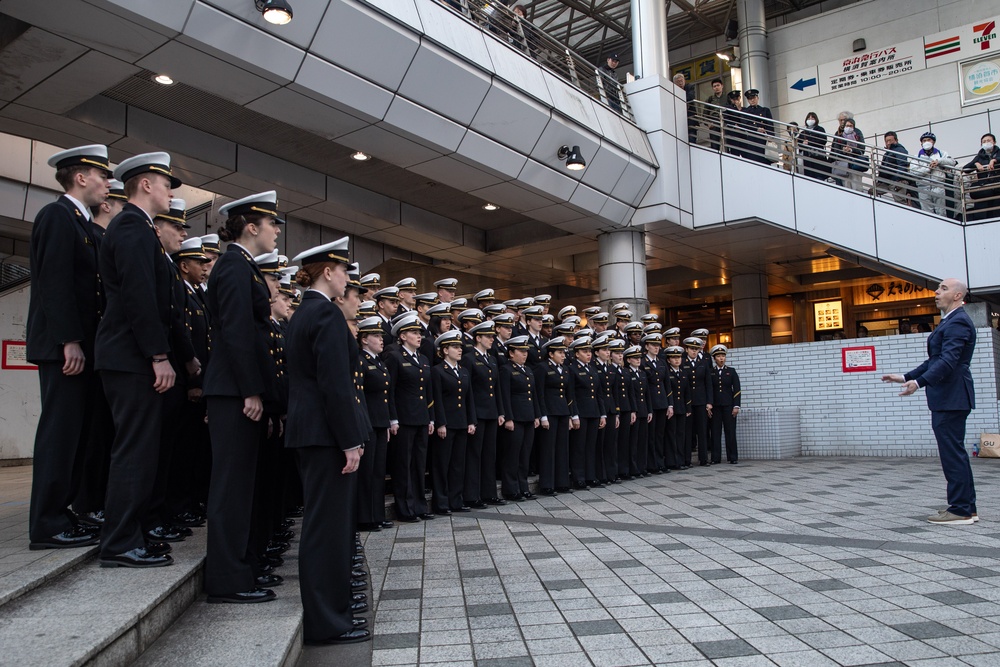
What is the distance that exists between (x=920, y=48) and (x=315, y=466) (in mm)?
20468

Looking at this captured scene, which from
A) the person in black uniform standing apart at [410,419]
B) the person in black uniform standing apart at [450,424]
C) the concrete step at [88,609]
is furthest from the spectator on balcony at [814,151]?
the concrete step at [88,609]

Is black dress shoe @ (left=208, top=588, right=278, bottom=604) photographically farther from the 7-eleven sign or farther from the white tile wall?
the 7-eleven sign

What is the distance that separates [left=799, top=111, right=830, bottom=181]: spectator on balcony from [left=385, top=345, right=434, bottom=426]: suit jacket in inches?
404

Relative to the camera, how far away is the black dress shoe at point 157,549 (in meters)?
3.70

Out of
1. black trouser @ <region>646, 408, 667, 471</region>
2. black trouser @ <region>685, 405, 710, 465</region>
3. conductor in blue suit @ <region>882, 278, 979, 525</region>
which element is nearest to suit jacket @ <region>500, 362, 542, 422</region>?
black trouser @ <region>646, 408, 667, 471</region>

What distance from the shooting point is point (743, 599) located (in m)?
4.30

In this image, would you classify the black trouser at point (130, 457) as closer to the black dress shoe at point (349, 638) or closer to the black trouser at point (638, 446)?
the black dress shoe at point (349, 638)

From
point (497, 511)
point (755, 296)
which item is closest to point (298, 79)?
point (497, 511)

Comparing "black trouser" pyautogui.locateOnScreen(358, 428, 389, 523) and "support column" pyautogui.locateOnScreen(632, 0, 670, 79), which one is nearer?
"black trouser" pyautogui.locateOnScreen(358, 428, 389, 523)

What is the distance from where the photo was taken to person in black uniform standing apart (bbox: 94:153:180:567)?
3.58 metres

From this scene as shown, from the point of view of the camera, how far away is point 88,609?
291cm

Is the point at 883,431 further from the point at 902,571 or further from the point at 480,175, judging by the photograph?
the point at 902,571

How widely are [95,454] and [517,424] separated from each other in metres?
5.48

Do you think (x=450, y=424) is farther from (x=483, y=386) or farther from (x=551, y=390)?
(x=551, y=390)
